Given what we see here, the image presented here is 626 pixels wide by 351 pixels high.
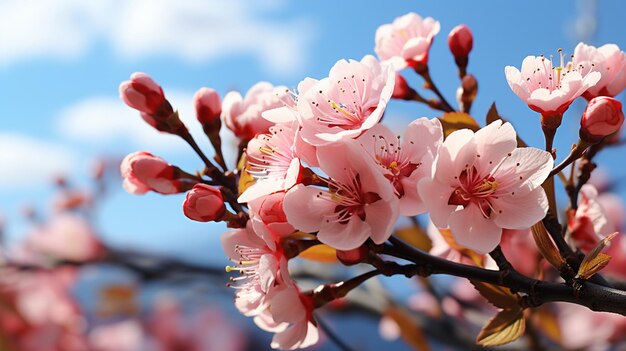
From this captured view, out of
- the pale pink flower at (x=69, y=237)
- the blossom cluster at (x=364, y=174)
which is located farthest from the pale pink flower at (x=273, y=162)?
the pale pink flower at (x=69, y=237)

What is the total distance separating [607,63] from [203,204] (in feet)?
1.23

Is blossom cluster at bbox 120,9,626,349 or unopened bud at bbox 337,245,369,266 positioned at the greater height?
blossom cluster at bbox 120,9,626,349

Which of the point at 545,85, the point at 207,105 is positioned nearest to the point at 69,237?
the point at 207,105

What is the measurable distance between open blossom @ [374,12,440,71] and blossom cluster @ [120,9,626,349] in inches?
6.0

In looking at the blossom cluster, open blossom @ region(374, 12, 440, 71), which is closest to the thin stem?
open blossom @ region(374, 12, 440, 71)

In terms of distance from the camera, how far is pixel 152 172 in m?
0.56

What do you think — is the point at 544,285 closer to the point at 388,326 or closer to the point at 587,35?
the point at 388,326

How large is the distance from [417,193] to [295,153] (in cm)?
10

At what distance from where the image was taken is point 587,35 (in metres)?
1.36

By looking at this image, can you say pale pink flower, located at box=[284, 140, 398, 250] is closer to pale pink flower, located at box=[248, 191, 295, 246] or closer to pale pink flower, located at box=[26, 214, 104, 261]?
pale pink flower, located at box=[248, 191, 295, 246]

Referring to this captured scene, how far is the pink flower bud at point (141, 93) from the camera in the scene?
0.58 m

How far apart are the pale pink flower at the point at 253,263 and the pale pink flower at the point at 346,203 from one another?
44mm

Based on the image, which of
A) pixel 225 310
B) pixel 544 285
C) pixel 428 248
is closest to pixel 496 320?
pixel 544 285

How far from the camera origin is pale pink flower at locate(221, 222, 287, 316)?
51 cm
